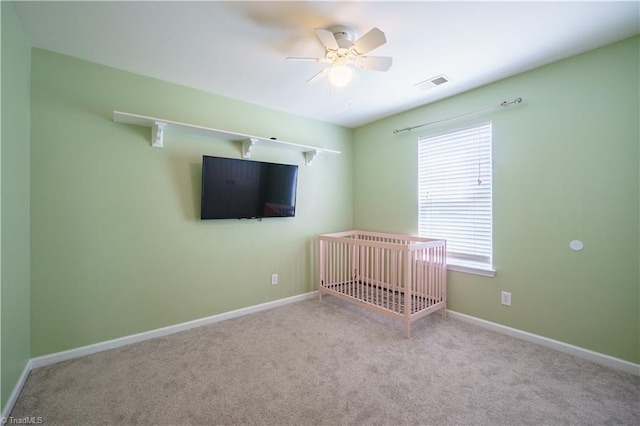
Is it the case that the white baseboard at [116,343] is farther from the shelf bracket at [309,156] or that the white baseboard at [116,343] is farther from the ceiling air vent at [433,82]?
the ceiling air vent at [433,82]

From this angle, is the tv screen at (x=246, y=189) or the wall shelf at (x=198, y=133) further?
the tv screen at (x=246, y=189)

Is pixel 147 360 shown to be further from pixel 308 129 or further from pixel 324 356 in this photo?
pixel 308 129

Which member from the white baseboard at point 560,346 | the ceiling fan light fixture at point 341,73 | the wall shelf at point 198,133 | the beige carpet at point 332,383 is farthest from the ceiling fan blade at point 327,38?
the white baseboard at point 560,346

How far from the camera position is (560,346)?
7.30 feet

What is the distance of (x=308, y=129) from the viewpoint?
3582 millimetres

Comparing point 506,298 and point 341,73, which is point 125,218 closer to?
point 341,73

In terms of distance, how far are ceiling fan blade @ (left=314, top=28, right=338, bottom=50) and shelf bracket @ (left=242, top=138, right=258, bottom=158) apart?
1.33 m

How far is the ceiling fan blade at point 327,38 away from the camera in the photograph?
1.59 meters

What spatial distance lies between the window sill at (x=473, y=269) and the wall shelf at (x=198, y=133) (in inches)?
79.9

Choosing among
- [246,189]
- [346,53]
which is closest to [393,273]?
[246,189]

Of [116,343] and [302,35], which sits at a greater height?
[302,35]

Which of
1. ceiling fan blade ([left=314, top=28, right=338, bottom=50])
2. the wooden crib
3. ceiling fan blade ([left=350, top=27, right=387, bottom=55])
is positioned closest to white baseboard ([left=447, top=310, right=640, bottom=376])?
the wooden crib

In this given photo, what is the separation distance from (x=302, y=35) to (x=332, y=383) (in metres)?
2.42

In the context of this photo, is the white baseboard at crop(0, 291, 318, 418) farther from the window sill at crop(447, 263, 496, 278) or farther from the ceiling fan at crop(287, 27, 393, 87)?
the ceiling fan at crop(287, 27, 393, 87)
